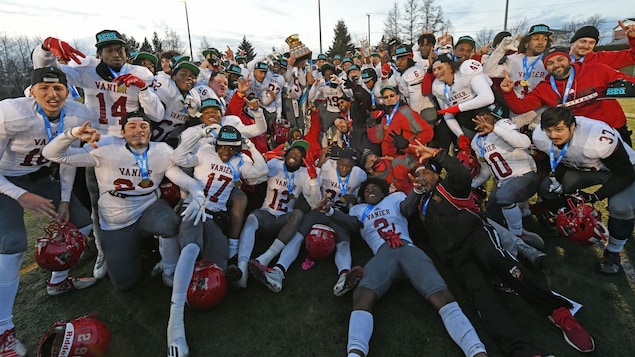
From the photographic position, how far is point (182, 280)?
3.36 m

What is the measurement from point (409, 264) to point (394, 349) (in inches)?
32.6

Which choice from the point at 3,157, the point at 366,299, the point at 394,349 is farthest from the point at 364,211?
the point at 3,157

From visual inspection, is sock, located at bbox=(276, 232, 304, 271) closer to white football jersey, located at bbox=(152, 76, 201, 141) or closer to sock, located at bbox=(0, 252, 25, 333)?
white football jersey, located at bbox=(152, 76, 201, 141)

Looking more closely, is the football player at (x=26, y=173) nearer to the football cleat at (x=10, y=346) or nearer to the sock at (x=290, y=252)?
the football cleat at (x=10, y=346)

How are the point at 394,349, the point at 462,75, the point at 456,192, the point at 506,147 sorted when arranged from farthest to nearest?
the point at 462,75 → the point at 506,147 → the point at 456,192 → the point at 394,349

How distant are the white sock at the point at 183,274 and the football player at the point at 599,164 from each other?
4088mm

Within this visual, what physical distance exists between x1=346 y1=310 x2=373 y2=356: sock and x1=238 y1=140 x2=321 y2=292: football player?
113 centimetres

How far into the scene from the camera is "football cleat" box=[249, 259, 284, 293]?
152 inches

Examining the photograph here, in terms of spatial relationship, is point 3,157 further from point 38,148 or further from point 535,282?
point 535,282

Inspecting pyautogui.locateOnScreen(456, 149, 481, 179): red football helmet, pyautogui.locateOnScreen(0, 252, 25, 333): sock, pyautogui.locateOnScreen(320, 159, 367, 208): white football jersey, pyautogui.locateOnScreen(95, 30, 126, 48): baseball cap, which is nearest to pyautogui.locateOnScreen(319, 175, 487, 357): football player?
pyautogui.locateOnScreen(320, 159, 367, 208): white football jersey

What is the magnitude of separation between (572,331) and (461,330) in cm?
103

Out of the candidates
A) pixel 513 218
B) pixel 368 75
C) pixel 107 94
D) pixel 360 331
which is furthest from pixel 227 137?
pixel 368 75

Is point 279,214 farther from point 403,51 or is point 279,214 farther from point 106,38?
point 403,51

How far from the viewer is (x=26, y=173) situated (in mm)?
3627
